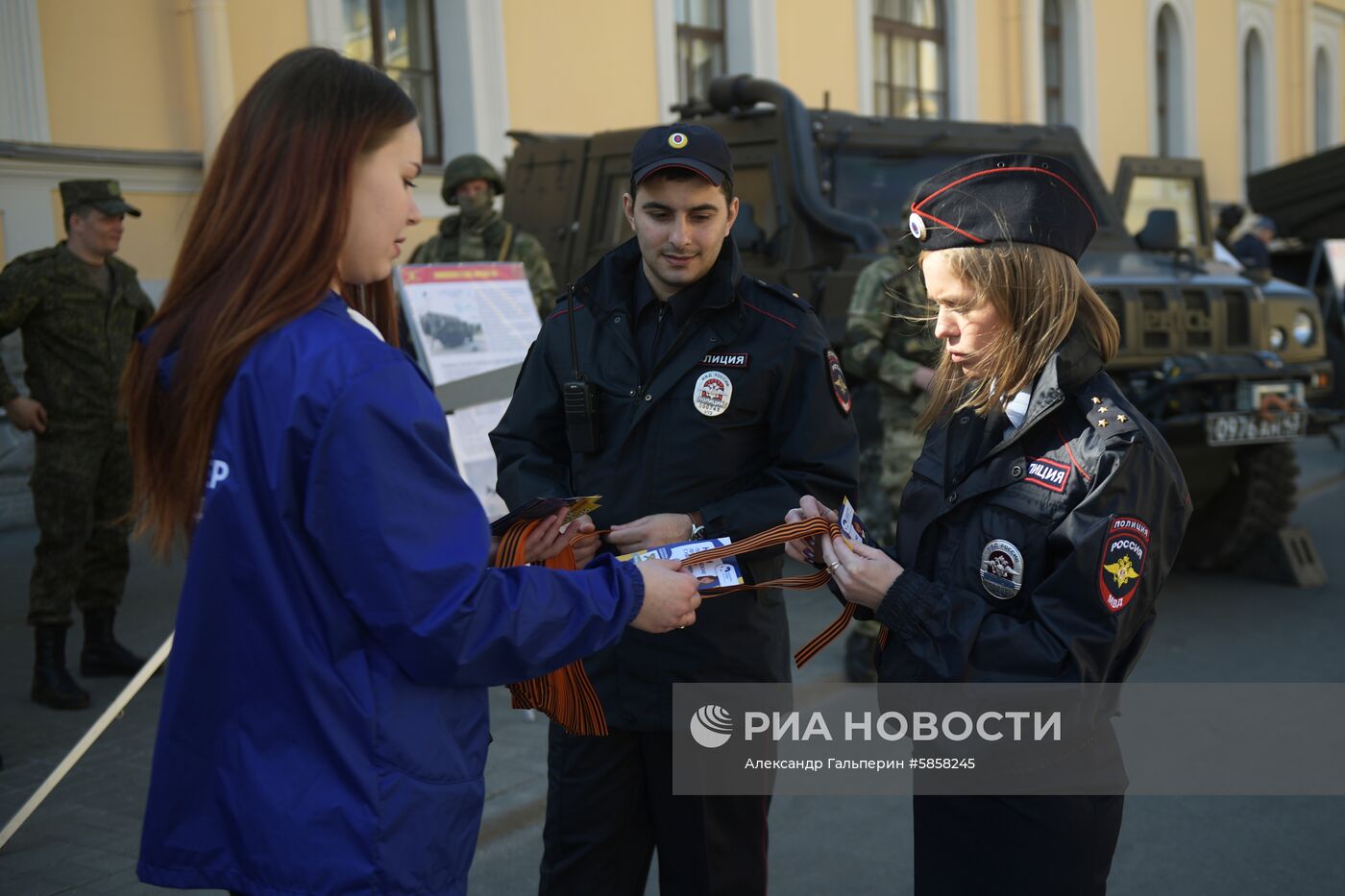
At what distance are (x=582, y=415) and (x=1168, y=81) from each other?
20.5 meters

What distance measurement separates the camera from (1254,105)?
894 inches

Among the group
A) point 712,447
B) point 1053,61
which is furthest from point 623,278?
point 1053,61

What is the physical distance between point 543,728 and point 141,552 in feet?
14.2

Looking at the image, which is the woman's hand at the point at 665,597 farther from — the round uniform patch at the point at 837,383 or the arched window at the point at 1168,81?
the arched window at the point at 1168,81

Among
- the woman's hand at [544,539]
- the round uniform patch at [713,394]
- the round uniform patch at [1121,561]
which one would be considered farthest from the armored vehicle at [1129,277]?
the round uniform patch at [1121,561]

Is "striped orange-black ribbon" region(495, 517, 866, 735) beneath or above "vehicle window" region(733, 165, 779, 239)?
beneath

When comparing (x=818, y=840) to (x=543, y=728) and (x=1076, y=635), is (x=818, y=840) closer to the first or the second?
(x=543, y=728)

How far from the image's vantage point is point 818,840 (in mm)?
3605

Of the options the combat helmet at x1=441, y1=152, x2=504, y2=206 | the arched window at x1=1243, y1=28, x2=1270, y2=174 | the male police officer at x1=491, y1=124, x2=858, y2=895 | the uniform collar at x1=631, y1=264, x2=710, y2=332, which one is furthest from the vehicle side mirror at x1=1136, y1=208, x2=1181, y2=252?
the arched window at x1=1243, y1=28, x2=1270, y2=174

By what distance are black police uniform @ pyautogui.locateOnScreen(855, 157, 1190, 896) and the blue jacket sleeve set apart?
1.92ft

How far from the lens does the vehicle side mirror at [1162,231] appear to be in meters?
6.30

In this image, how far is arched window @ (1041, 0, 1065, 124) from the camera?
59.5 ft

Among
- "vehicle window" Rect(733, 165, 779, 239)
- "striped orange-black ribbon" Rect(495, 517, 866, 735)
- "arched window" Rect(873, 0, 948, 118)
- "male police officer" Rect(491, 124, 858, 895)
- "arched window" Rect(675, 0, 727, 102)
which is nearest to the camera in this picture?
"striped orange-black ribbon" Rect(495, 517, 866, 735)

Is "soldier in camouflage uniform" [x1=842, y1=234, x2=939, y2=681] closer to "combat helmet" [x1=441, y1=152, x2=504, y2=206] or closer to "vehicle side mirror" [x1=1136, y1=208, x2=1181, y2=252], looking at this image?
"vehicle side mirror" [x1=1136, y1=208, x2=1181, y2=252]
